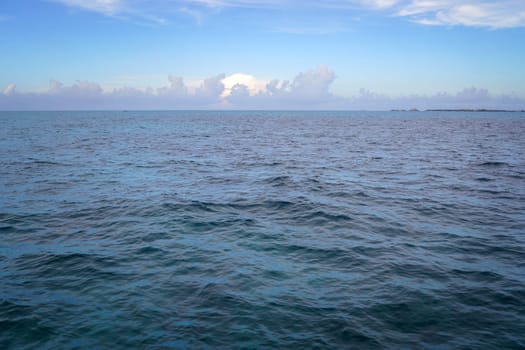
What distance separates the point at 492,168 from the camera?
32.2 metres

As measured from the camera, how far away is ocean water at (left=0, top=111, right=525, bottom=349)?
8.94 meters

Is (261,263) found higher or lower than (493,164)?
lower

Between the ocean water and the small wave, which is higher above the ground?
the small wave

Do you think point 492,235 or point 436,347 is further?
point 492,235

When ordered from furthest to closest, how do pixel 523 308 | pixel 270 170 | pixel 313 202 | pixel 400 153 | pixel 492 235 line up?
pixel 400 153
pixel 270 170
pixel 313 202
pixel 492 235
pixel 523 308

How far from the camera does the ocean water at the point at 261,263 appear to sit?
29.3 feet

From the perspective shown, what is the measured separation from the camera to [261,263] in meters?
12.9

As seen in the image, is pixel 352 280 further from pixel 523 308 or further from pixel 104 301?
pixel 104 301

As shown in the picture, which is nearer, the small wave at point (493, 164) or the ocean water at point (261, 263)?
the ocean water at point (261, 263)

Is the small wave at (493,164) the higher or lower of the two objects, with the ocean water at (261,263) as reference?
higher

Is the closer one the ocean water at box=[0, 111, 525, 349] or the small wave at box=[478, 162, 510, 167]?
the ocean water at box=[0, 111, 525, 349]

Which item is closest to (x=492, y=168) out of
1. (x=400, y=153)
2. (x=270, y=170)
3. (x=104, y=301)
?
(x=400, y=153)

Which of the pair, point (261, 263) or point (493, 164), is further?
point (493, 164)

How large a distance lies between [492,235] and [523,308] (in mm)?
6304
